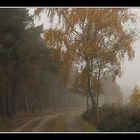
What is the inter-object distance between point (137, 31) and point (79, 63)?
7.52 feet

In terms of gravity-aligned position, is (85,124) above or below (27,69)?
below

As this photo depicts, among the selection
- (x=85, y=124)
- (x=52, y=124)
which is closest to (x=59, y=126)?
(x=52, y=124)

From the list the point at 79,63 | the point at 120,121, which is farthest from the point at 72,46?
the point at 120,121

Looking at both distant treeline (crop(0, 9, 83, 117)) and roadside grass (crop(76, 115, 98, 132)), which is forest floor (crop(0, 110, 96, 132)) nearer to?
roadside grass (crop(76, 115, 98, 132))

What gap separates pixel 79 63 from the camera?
12055mm

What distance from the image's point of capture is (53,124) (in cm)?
1052

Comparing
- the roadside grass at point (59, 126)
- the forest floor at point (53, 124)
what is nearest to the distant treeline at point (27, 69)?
the forest floor at point (53, 124)

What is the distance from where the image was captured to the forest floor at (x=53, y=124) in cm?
Result: 981

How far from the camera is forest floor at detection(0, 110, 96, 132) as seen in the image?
32.2 feet

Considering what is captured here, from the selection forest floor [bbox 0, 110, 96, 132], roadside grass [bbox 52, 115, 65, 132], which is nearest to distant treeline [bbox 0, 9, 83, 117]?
forest floor [bbox 0, 110, 96, 132]

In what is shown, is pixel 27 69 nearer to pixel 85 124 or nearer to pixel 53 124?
pixel 53 124

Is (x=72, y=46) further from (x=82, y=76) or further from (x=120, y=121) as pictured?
(x=120, y=121)

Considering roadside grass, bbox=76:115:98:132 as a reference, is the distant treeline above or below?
above

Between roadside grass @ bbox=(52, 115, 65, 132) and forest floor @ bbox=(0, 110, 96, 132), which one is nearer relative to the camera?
roadside grass @ bbox=(52, 115, 65, 132)
